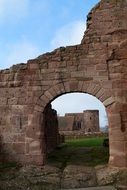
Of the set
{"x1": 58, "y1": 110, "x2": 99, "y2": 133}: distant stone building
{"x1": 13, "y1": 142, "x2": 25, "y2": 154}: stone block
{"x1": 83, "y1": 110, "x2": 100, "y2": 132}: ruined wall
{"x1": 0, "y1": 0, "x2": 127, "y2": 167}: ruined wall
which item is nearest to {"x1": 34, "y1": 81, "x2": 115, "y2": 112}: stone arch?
{"x1": 0, "y1": 0, "x2": 127, "y2": 167}: ruined wall

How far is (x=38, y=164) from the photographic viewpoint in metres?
10.1

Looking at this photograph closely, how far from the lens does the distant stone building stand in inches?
1556

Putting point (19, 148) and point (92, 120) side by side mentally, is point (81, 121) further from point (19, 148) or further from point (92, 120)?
point (19, 148)

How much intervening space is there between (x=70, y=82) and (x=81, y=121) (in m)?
35.7

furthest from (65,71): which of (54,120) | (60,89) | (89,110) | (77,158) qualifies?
(89,110)

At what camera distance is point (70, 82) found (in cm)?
1035

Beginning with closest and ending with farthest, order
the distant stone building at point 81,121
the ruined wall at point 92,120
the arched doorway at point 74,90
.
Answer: the arched doorway at point 74,90
the ruined wall at point 92,120
the distant stone building at point 81,121

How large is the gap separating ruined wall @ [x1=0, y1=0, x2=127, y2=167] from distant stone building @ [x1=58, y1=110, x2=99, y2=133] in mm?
28714

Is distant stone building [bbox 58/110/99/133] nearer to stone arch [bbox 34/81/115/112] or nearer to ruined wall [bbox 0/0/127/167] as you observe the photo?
ruined wall [bbox 0/0/127/167]

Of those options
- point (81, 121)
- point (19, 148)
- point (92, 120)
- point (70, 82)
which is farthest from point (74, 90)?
point (81, 121)

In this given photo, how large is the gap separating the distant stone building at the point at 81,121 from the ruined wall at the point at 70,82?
1130 inches

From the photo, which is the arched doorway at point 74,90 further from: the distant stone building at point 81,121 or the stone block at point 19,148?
the distant stone building at point 81,121

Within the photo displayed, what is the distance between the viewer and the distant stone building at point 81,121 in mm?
39531

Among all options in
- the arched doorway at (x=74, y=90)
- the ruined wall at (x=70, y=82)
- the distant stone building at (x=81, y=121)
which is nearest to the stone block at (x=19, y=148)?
the ruined wall at (x=70, y=82)
